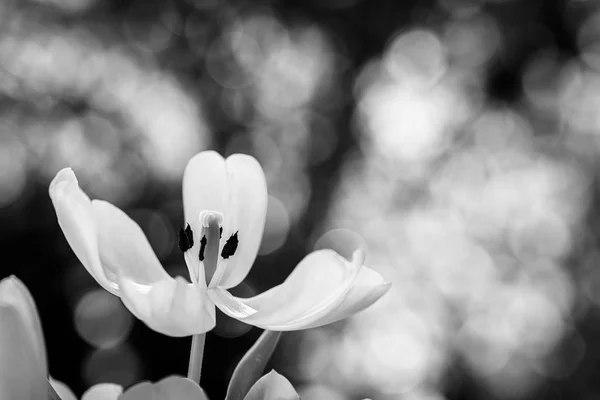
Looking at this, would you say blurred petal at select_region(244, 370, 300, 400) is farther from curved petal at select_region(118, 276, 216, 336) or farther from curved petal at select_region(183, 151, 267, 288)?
curved petal at select_region(183, 151, 267, 288)

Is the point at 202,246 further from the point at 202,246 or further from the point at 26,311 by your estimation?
the point at 26,311

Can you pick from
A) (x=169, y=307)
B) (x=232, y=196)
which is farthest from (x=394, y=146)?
(x=169, y=307)

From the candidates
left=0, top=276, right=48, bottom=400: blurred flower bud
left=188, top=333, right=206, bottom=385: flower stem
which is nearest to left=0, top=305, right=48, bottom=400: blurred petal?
left=0, top=276, right=48, bottom=400: blurred flower bud

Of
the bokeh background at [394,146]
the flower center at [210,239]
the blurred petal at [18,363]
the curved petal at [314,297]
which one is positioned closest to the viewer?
the blurred petal at [18,363]

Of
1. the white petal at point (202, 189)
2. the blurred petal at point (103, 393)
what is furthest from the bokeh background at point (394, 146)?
the blurred petal at point (103, 393)

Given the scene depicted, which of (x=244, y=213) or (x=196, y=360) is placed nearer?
(x=196, y=360)

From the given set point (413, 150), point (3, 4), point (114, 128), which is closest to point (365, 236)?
point (413, 150)

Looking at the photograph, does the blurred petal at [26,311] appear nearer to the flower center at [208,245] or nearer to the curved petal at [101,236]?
the curved petal at [101,236]

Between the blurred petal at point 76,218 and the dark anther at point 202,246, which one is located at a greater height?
the blurred petal at point 76,218
